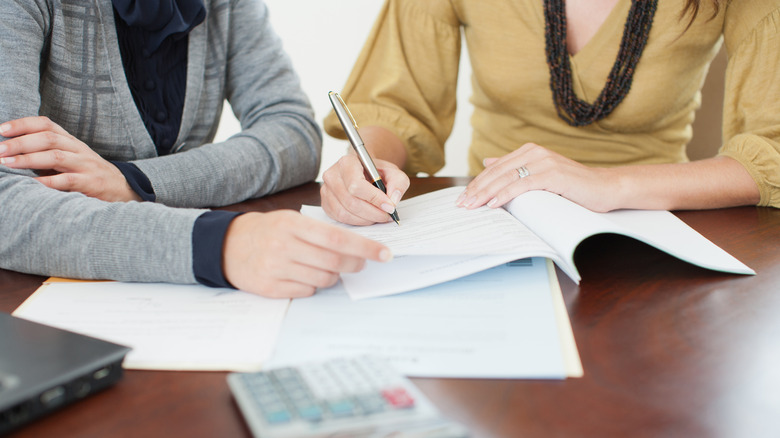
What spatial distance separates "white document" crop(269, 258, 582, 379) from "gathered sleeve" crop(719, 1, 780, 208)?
548mm

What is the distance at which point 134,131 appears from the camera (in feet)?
3.47

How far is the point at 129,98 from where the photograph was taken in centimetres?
104

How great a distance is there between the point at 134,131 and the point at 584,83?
0.87m

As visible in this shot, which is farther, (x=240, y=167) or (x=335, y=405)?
(x=240, y=167)

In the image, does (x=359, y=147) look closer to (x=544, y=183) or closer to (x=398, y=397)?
(x=544, y=183)

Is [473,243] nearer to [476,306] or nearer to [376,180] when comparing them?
[476,306]

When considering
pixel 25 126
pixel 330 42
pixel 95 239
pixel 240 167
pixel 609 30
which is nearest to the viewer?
pixel 95 239

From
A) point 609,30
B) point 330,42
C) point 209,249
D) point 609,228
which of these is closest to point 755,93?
point 609,30

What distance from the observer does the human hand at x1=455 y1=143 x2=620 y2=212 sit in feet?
2.90

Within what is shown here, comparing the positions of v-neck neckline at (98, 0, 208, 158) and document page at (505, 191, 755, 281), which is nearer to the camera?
document page at (505, 191, 755, 281)

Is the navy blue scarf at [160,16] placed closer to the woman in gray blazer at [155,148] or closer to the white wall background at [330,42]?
the woman in gray blazer at [155,148]

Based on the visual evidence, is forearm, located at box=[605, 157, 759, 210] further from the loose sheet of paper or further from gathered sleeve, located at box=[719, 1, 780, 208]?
the loose sheet of paper

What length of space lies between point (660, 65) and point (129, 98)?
0.99 meters

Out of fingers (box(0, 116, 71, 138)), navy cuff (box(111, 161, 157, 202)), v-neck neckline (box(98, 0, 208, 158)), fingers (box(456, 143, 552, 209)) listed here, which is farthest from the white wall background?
fingers (box(0, 116, 71, 138))
